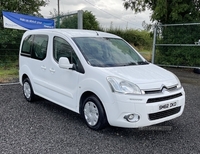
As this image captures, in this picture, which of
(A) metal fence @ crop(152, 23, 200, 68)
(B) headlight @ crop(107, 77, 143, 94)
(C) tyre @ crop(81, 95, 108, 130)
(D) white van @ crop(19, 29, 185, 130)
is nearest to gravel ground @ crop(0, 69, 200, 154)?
(C) tyre @ crop(81, 95, 108, 130)

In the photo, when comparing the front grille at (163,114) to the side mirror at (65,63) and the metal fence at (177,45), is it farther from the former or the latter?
the metal fence at (177,45)

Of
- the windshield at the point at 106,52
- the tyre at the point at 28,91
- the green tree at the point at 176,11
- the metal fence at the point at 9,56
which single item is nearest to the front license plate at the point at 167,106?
the windshield at the point at 106,52

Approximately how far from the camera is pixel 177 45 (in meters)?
9.55

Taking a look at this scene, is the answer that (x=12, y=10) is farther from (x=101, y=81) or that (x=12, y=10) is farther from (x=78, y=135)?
(x=78, y=135)

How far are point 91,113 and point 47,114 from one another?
50.9 inches

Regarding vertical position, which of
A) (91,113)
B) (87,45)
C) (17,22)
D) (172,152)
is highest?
(17,22)

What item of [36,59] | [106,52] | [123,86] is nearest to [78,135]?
[123,86]

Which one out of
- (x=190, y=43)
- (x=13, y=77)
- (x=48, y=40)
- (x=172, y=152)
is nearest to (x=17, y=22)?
(x=13, y=77)

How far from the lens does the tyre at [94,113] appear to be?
142 inches

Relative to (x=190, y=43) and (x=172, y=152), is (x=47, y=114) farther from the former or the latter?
(x=190, y=43)

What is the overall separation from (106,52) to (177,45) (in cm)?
621

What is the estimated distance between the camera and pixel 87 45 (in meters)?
4.27

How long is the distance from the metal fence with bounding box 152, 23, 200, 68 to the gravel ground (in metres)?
5.17

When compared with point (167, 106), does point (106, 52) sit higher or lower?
higher
